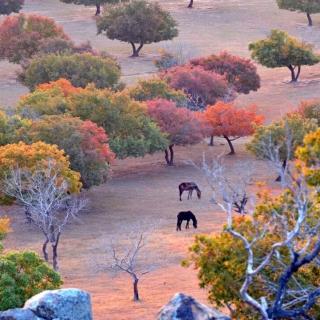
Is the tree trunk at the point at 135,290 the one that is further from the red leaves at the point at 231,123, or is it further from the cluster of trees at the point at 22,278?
Answer: the red leaves at the point at 231,123

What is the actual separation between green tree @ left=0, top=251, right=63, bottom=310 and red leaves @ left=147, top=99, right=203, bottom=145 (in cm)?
2952

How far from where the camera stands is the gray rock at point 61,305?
52.3 ft

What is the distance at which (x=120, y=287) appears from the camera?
37.2 metres

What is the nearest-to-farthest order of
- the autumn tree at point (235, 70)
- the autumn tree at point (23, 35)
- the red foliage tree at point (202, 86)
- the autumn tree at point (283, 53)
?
the red foliage tree at point (202, 86) < the autumn tree at point (235, 70) < the autumn tree at point (283, 53) < the autumn tree at point (23, 35)

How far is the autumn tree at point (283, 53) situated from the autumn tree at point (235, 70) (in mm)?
2649

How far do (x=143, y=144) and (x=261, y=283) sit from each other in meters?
33.7

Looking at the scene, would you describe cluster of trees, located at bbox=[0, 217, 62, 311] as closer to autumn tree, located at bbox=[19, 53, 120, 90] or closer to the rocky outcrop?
the rocky outcrop

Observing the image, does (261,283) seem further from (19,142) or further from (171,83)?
(171,83)

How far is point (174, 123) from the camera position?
60.5m

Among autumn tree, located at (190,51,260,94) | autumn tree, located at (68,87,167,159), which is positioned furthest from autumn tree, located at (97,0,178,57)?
autumn tree, located at (68,87,167,159)

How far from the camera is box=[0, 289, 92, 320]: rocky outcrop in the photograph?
1587 cm

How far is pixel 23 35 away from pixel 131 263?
51738 millimetres

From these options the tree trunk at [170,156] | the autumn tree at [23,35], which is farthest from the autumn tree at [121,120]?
the autumn tree at [23,35]

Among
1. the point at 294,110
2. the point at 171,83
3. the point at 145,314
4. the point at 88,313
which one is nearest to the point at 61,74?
the point at 171,83
